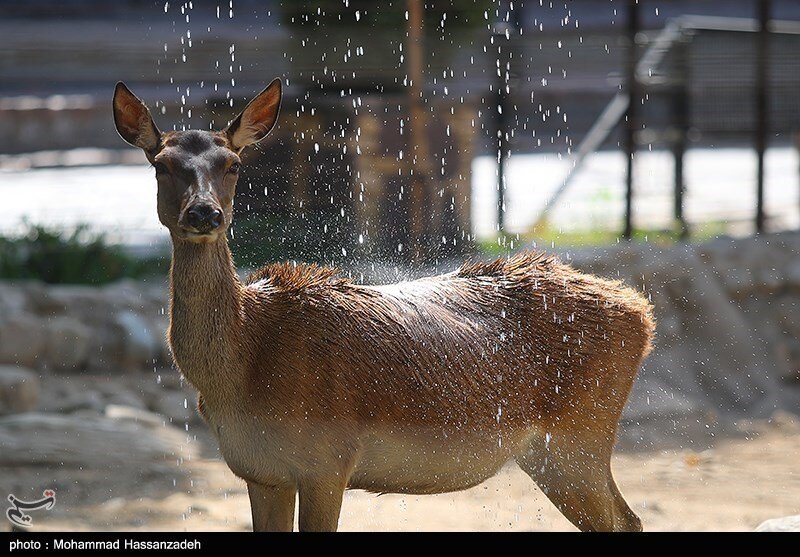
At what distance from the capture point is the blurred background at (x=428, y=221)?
625 cm

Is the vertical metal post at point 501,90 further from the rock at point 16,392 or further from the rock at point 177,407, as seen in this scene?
the rock at point 16,392

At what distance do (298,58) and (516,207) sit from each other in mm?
2255

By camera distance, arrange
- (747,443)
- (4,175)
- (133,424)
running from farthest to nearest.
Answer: (4,175), (747,443), (133,424)

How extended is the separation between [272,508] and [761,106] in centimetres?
707

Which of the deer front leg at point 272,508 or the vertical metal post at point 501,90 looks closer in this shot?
the deer front leg at point 272,508

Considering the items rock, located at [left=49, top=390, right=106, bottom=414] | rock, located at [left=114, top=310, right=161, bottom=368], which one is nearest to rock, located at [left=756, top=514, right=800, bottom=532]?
rock, located at [left=49, top=390, right=106, bottom=414]

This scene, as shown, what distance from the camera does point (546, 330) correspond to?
4.57 metres

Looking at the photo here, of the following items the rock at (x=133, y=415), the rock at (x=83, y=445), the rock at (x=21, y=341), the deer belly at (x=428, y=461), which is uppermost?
the deer belly at (x=428, y=461)

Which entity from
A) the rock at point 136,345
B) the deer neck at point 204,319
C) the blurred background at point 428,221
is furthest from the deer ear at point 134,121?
the rock at point 136,345

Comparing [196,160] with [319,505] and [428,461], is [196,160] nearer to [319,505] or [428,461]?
[319,505]

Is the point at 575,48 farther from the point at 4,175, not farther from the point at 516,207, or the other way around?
the point at 4,175

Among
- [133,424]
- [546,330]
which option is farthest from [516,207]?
[546,330]

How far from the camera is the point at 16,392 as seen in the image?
7230 millimetres

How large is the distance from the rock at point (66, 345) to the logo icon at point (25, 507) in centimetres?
199
